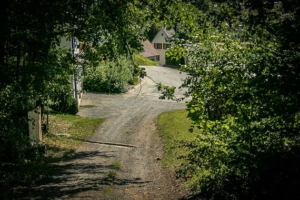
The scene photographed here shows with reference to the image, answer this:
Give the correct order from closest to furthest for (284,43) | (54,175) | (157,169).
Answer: (284,43)
(54,175)
(157,169)

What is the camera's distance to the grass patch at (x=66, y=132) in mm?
16625

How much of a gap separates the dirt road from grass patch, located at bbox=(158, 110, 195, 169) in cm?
41

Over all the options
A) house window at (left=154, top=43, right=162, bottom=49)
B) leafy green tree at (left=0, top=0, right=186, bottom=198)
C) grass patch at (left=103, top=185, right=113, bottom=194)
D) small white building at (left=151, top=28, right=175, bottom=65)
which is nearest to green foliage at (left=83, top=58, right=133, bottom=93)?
grass patch at (left=103, top=185, right=113, bottom=194)

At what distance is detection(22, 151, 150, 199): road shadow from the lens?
11094 millimetres

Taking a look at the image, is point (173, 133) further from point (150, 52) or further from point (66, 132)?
point (150, 52)

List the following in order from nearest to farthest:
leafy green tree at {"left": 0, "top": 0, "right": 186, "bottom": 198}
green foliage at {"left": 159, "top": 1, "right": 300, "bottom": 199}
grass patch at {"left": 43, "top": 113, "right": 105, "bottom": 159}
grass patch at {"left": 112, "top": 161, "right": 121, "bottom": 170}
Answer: green foliage at {"left": 159, "top": 1, "right": 300, "bottom": 199} < leafy green tree at {"left": 0, "top": 0, "right": 186, "bottom": 198} < grass patch at {"left": 112, "top": 161, "right": 121, "bottom": 170} < grass patch at {"left": 43, "top": 113, "right": 105, "bottom": 159}

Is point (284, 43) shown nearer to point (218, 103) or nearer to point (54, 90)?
point (218, 103)

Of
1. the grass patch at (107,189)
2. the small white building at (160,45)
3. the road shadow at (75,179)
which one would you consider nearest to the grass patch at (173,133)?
the road shadow at (75,179)

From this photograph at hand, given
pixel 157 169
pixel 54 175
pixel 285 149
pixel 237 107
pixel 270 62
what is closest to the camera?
pixel 270 62

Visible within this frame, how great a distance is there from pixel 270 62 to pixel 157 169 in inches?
375

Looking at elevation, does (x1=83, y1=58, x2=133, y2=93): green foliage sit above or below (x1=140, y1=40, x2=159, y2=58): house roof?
below

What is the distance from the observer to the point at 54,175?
13.0 metres

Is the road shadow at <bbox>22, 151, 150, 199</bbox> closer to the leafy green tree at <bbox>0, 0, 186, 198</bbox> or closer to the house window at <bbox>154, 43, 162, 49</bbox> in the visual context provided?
the leafy green tree at <bbox>0, 0, 186, 198</bbox>

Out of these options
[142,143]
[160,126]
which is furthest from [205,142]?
[160,126]
